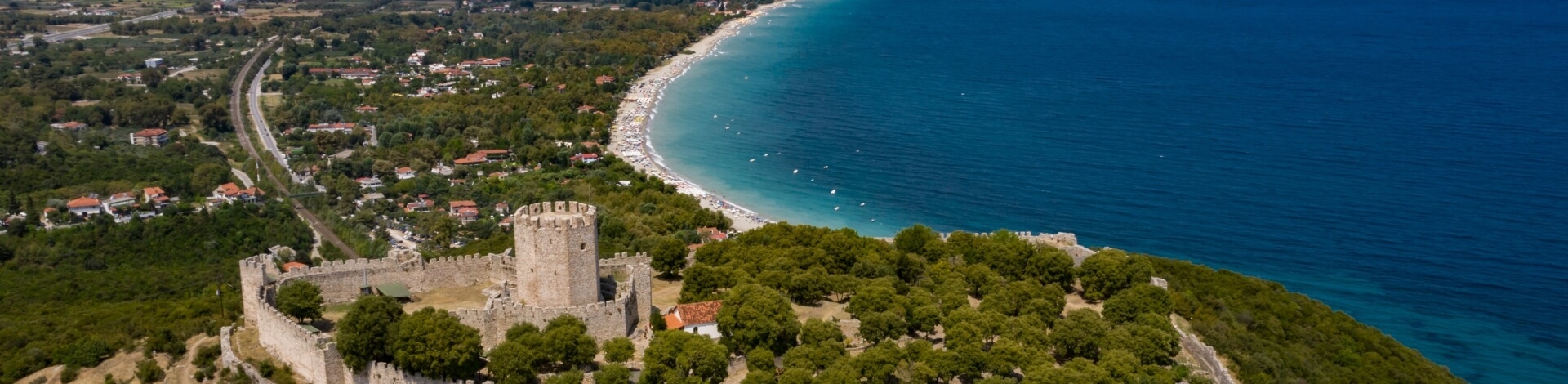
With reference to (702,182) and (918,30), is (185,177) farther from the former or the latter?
(918,30)

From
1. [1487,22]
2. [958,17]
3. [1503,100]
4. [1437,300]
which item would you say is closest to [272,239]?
[1437,300]

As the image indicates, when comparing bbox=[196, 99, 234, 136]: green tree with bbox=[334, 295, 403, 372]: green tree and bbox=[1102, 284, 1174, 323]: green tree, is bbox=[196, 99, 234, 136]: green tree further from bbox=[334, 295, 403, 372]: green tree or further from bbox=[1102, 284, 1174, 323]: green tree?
bbox=[1102, 284, 1174, 323]: green tree

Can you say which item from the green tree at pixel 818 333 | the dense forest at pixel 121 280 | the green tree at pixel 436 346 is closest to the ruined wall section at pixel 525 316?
the green tree at pixel 436 346

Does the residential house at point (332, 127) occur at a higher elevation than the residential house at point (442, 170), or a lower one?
higher

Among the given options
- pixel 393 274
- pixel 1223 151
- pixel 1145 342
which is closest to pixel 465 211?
pixel 393 274

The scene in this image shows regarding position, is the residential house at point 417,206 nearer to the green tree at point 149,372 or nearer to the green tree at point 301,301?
the green tree at point 149,372

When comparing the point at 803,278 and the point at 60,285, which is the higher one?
the point at 803,278

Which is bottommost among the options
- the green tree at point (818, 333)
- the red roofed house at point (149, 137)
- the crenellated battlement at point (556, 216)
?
the red roofed house at point (149, 137)
